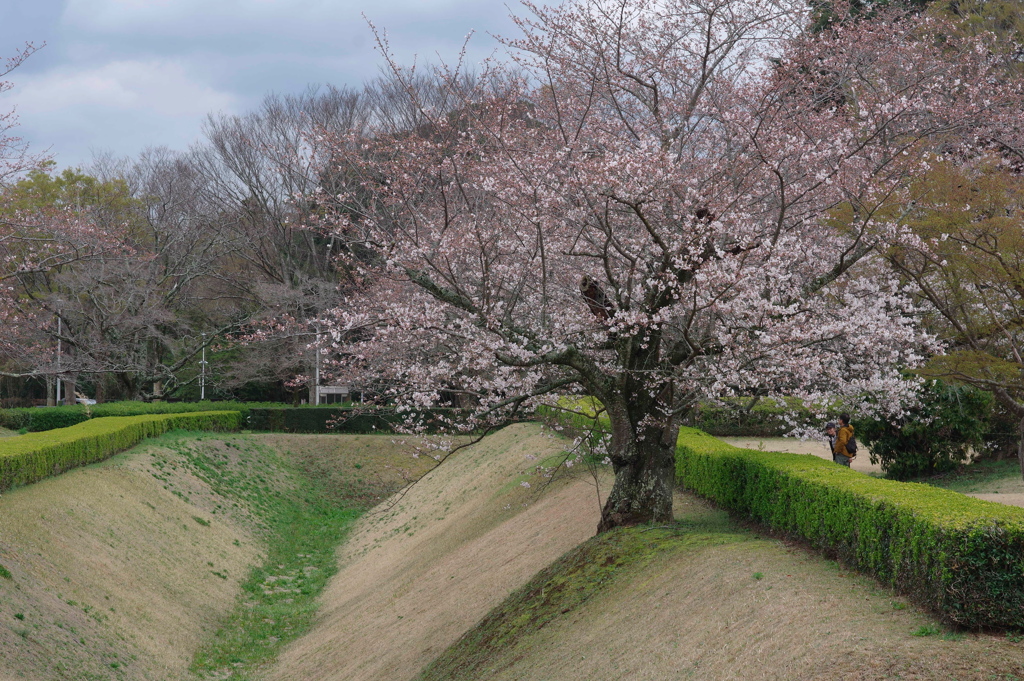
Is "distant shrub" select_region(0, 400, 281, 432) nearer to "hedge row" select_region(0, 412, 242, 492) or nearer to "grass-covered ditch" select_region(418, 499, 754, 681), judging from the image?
"hedge row" select_region(0, 412, 242, 492)

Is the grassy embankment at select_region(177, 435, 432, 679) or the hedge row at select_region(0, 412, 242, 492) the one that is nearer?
the grassy embankment at select_region(177, 435, 432, 679)

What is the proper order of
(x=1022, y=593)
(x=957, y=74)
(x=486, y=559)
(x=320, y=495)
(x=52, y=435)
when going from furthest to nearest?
1. (x=320, y=495)
2. (x=957, y=74)
3. (x=52, y=435)
4. (x=486, y=559)
5. (x=1022, y=593)

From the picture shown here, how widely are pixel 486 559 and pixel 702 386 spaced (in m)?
5.56

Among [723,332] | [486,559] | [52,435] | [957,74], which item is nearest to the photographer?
[723,332]

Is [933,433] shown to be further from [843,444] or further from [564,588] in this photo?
[564,588]

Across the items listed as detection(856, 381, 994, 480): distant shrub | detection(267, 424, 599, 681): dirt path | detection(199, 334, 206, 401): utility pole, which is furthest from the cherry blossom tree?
detection(199, 334, 206, 401): utility pole

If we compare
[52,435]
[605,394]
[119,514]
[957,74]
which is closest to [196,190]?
[52,435]

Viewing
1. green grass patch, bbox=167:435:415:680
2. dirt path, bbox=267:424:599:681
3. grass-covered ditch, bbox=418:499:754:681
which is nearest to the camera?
grass-covered ditch, bbox=418:499:754:681

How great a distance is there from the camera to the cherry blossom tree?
933cm

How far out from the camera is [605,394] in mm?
10555

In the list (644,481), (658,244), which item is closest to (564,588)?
(644,481)

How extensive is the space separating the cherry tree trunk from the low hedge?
101 centimetres

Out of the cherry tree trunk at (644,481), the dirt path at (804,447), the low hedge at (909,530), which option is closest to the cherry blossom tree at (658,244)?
the cherry tree trunk at (644,481)

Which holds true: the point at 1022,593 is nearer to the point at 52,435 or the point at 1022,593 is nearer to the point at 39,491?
the point at 39,491
